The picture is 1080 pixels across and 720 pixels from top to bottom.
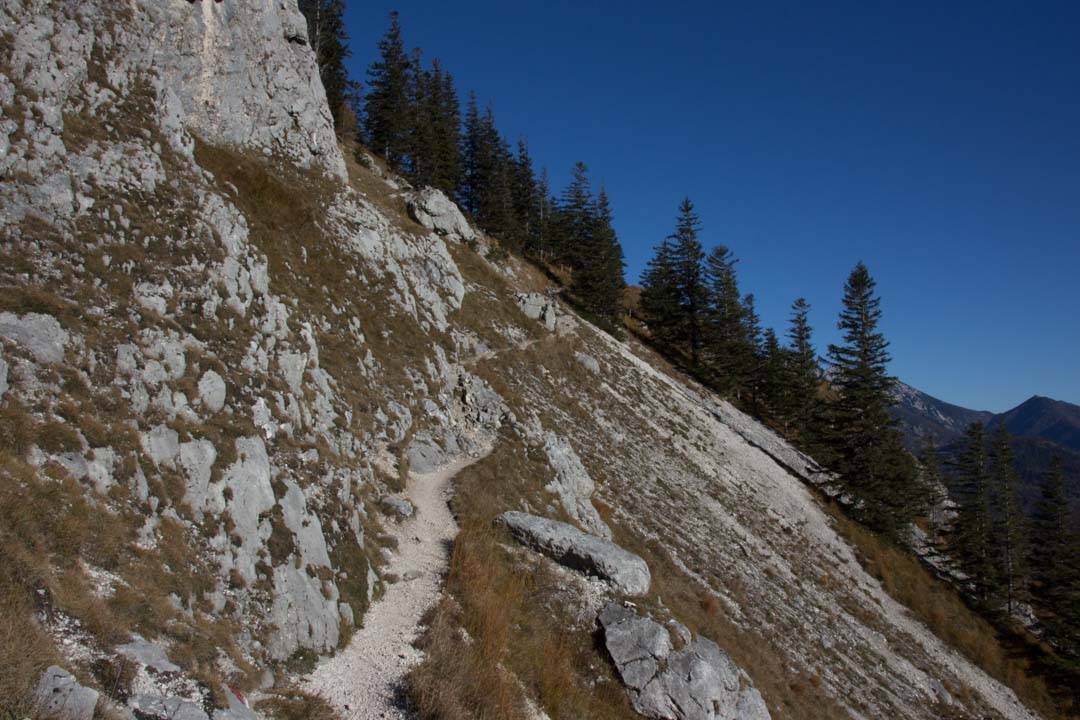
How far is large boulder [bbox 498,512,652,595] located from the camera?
15.2 metres

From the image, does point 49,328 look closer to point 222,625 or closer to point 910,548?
point 222,625

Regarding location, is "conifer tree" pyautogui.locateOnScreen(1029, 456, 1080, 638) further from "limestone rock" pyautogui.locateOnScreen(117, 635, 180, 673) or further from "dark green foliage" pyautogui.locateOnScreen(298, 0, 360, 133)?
"dark green foliage" pyautogui.locateOnScreen(298, 0, 360, 133)

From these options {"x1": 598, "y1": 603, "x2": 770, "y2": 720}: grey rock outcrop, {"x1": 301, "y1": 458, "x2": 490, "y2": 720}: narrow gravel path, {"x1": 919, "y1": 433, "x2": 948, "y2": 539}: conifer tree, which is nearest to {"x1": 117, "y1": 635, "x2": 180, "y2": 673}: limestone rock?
{"x1": 301, "y1": 458, "x2": 490, "y2": 720}: narrow gravel path

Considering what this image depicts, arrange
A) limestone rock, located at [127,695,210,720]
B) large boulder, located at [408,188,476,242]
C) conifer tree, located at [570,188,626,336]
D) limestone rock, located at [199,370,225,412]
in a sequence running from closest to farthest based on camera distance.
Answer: limestone rock, located at [127,695,210,720]
limestone rock, located at [199,370,225,412]
large boulder, located at [408,188,476,242]
conifer tree, located at [570,188,626,336]

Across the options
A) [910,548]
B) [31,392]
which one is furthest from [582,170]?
[31,392]

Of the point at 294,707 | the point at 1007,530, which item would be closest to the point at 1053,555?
the point at 1007,530

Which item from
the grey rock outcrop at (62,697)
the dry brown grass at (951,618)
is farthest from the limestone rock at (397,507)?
the dry brown grass at (951,618)

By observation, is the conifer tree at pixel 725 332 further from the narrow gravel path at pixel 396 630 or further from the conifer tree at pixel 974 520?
the narrow gravel path at pixel 396 630

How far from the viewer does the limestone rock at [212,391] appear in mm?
11797

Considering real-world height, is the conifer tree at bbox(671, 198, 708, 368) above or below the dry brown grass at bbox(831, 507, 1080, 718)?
above

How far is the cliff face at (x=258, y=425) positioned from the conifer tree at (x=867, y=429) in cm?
1007

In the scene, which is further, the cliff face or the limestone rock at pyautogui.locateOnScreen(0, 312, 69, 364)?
the limestone rock at pyautogui.locateOnScreen(0, 312, 69, 364)

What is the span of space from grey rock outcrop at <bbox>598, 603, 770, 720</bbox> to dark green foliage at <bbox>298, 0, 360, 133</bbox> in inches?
2329

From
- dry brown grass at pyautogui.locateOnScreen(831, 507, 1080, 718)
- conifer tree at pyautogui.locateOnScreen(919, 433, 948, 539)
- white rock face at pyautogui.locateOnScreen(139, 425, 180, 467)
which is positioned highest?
conifer tree at pyautogui.locateOnScreen(919, 433, 948, 539)
